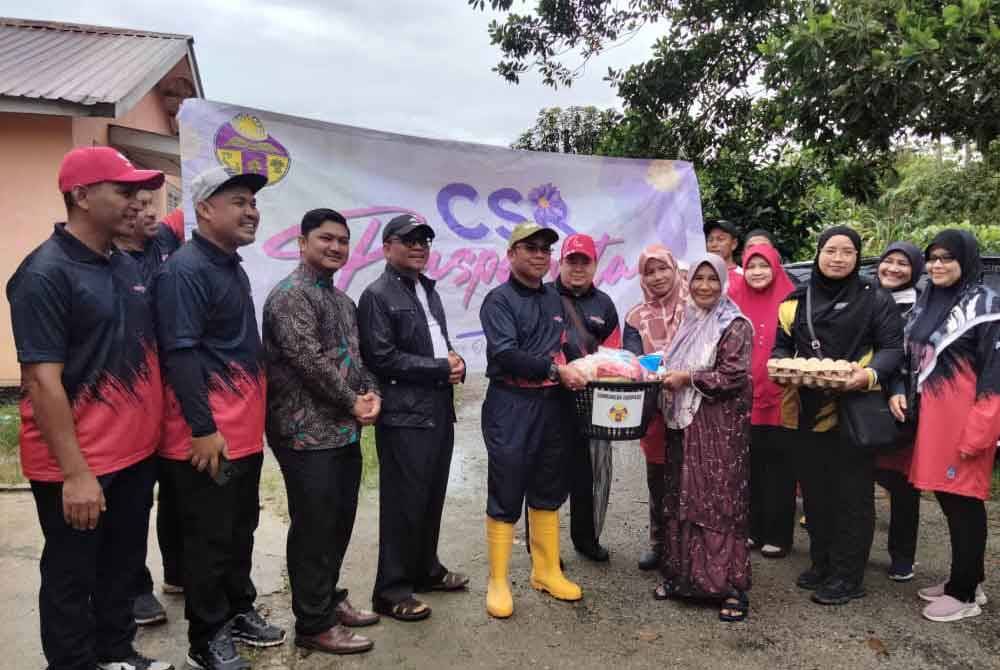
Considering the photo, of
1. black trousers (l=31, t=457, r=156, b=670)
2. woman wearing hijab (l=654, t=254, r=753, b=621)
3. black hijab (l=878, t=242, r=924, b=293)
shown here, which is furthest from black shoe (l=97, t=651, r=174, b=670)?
black hijab (l=878, t=242, r=924, b=293)

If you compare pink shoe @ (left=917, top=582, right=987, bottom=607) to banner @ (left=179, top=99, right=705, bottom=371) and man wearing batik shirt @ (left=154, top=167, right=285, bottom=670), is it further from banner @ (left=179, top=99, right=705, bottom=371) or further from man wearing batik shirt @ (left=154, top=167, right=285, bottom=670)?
man wearing batik shirt @ (left=154, top=167, right=285, bottom=670)

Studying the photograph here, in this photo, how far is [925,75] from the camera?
4457 millimetres

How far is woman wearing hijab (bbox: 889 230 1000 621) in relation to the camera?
10.2 ft

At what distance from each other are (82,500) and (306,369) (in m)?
0.87

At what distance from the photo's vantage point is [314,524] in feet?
9.35

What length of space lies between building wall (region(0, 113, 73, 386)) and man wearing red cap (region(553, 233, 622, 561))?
6.23 metres

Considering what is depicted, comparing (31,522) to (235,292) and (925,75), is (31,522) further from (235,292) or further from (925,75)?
(925,75)

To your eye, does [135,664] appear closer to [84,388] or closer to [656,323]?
[84,388]

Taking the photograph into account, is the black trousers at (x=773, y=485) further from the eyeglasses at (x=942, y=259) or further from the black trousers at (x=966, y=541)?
the eyeglasses at (x=942, y=259)

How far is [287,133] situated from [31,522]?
280 centimetres

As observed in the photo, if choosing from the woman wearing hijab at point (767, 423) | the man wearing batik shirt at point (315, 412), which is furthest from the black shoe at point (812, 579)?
the man wearing batik shirt at point (315, 412)

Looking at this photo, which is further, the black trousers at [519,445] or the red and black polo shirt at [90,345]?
the black trousers at [519,445]

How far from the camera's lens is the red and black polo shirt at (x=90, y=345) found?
84.5 inches

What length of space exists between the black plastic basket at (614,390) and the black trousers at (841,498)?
100cm
